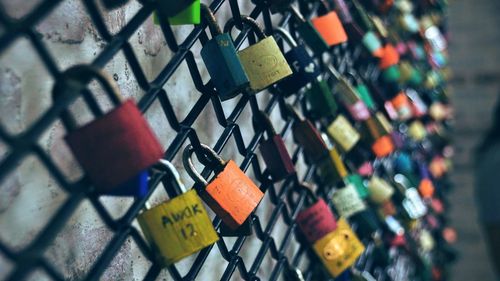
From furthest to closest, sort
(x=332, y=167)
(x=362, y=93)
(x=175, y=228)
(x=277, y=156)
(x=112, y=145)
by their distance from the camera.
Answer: (x=362, y=93)
(x=332, y=167)
(x=277, y=156)
(x=175, y=228)
(x=112, y=145)

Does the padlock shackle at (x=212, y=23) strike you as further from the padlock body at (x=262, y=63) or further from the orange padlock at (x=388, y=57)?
the orange padlock at (x=388, y=57)

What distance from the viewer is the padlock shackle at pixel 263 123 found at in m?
0.93

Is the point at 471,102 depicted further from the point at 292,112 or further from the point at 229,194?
the point at 229,194

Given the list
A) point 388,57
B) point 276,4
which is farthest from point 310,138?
point 388,57

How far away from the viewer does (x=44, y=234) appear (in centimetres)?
50

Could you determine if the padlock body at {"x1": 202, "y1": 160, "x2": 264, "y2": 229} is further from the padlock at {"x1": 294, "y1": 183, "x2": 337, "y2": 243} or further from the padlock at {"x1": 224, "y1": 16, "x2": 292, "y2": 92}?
the padlock at {"x1": 294, "y1": 183, "x2": 337, "y2": 243}

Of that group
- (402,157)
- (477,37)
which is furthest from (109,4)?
(477,37)

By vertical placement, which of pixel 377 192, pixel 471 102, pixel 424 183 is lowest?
pixel 471 102

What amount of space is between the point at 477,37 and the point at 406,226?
138 centimetres

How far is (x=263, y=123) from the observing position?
959mm

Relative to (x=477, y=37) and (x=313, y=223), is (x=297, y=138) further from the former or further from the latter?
(x=477, y=37)

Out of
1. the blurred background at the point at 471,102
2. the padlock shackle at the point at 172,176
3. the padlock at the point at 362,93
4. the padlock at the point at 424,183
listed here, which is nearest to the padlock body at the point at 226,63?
the padlock shackle at the point at 172,176

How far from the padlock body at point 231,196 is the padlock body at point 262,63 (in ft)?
0.40

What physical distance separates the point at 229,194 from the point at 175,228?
0.39 ft
